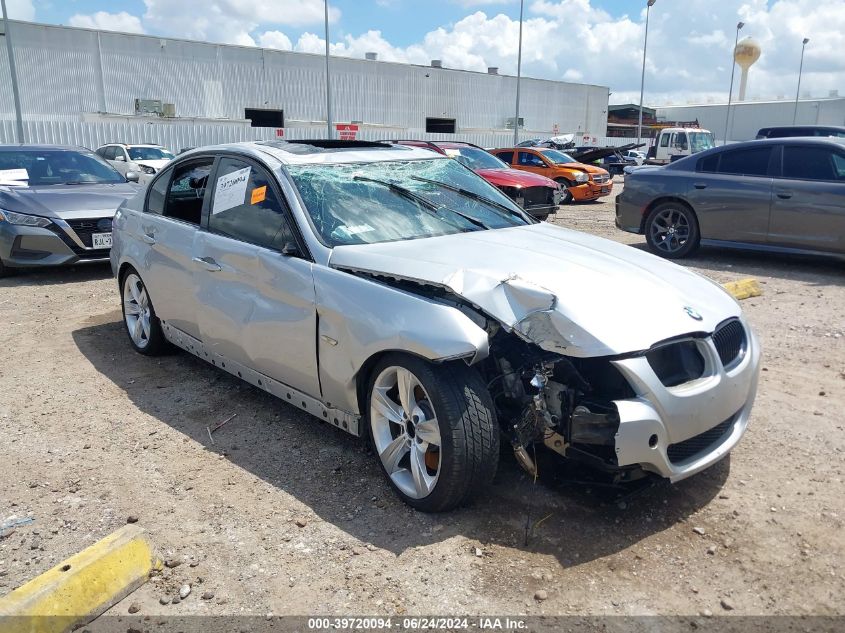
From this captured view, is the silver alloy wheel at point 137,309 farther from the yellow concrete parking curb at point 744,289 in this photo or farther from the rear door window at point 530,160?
the rear door window at point 530,160

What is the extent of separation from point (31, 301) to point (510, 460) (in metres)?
5.96

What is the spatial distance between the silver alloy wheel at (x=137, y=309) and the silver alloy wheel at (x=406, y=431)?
267 centimetres

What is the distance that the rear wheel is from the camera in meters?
5.28

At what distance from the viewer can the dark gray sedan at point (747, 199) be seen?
8.15 metres

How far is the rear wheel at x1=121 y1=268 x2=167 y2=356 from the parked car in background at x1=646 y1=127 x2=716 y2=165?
82.5ft

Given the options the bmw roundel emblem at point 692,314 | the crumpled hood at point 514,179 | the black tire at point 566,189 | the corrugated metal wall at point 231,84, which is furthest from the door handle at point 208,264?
the corrugated metal wall at point 231,84

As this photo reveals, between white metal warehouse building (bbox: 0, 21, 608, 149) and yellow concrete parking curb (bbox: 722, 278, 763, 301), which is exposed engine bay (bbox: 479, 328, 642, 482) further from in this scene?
white metal warehouse building (bbox: 0, 21, 608, 149)

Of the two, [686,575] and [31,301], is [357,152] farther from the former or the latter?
[31,301]

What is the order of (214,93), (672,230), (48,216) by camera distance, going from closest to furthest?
(48,216) → (672,230) → (214,93)

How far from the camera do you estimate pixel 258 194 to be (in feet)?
13.5

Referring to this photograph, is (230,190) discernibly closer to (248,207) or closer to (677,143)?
(248,207)

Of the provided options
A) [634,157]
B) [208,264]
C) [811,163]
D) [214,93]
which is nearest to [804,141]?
[811,163]

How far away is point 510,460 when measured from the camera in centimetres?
376

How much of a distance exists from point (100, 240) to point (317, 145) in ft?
15.5
